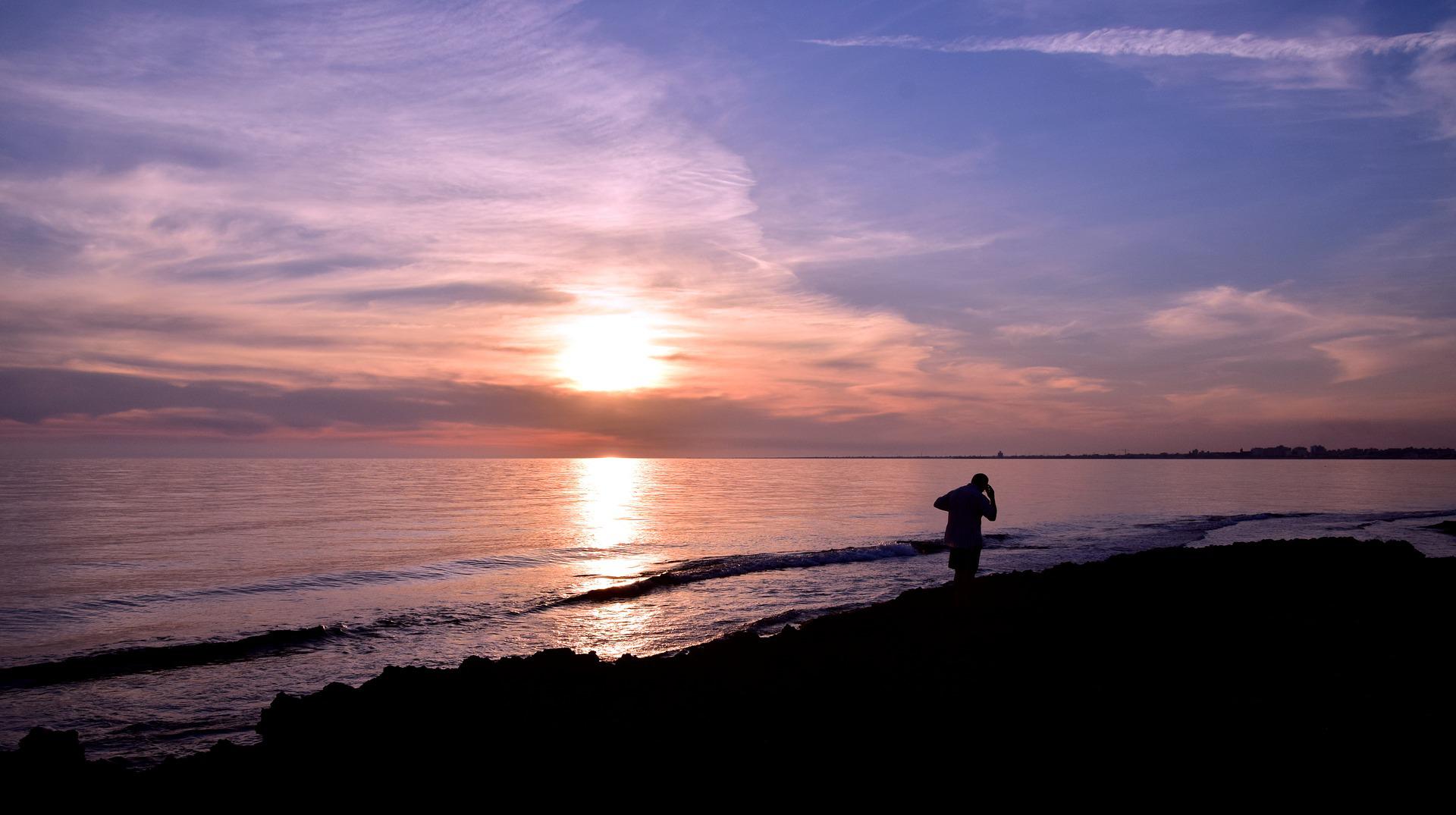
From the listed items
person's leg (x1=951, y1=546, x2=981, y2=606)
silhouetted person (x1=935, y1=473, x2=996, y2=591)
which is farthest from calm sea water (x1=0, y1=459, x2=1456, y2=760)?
silhouetted person (x1=935, y1=473, x2=996, y2=591)

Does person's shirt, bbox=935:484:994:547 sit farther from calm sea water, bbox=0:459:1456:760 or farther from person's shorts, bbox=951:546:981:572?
calm sea water, bbox=0:459:1456:760

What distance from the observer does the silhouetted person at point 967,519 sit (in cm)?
1332

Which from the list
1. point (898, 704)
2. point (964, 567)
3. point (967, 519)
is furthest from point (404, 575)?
point (898, 704)

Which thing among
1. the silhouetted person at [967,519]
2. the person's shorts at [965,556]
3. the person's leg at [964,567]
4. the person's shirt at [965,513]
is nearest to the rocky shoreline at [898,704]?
the person's leg at [964,567]

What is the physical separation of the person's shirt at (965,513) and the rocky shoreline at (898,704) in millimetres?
1431

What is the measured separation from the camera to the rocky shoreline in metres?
7.40

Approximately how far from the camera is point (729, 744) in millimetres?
7664

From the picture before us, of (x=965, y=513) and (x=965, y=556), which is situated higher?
(x=965, y=513)

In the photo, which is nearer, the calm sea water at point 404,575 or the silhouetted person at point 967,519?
the silhouetted person at point 967,519

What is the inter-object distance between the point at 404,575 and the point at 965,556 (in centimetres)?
1901

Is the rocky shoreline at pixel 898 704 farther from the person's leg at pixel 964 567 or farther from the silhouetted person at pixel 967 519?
the silhouetted person at pixel 967 519

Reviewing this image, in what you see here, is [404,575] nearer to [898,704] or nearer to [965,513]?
[965,513]

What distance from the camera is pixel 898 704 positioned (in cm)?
879

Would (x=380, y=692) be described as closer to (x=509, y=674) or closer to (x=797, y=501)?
(x=509, y=674)
